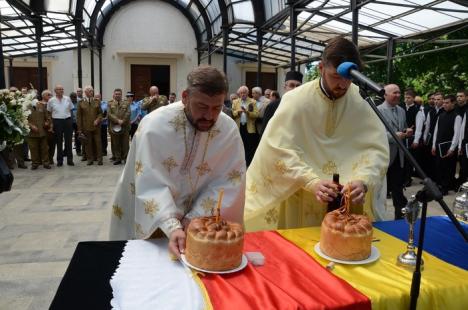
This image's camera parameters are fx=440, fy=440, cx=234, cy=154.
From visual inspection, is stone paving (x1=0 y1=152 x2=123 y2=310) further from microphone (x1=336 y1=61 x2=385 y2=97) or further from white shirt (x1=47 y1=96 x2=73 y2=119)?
microphone (x1=336 y1=61 x2=385 y2=97)

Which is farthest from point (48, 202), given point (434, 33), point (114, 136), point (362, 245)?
point (434, 33)

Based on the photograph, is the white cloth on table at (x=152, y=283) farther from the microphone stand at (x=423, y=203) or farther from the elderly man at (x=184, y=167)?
the microphone stand at (x=423, y=203)

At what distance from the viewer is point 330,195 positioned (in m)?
2.27

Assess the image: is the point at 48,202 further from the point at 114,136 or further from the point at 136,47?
the point at 136,47

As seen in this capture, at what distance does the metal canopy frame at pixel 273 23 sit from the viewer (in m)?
9.35

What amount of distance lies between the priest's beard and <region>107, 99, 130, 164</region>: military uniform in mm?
8951

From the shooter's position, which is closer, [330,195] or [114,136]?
[330,195]

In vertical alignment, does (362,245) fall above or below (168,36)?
below

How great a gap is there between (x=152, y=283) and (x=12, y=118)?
8.07ft

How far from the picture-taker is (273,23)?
43.4 ft

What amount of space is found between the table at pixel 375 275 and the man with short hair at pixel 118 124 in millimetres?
9309

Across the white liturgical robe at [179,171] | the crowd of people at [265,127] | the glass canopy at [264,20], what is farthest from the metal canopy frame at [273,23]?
the white liturgical robe at [179,171]

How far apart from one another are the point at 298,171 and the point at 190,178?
643 millimetres

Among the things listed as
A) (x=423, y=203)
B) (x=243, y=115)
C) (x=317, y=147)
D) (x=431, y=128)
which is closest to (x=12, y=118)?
(x=317, y=147)
